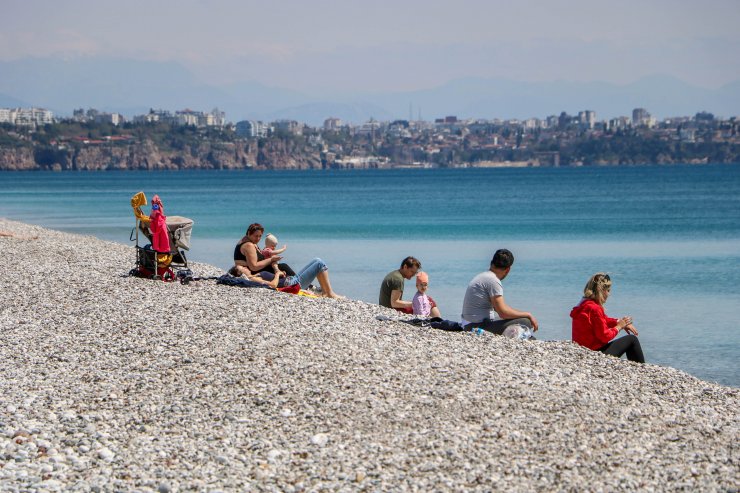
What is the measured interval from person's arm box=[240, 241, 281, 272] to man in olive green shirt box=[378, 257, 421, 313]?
81.9 inches

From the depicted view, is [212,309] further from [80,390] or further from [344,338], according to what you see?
[80,390]

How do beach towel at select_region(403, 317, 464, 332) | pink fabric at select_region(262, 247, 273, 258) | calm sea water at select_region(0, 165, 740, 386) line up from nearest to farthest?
1. beach towel at select_region(403, 317, 464, 332)
2. pink fabric at select_region(262, 247, 273, 258)
3. calm sea water at select_region(0, 165, 740, 386)

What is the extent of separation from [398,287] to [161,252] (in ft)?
12.0

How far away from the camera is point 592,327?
35.8ft

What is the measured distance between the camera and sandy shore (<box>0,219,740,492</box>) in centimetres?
677

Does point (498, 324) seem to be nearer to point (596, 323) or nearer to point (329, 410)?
point (596, 323)

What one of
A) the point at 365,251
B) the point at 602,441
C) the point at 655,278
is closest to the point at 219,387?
the point at 602,441

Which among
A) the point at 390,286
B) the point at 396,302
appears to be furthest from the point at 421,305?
the point at 390,286

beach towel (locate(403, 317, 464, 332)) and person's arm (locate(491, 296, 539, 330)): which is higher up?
person's arm (locate(491, 296, 539, 330))

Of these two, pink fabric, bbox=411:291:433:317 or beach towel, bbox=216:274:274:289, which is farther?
beach towel, bbox=216:274:274:289

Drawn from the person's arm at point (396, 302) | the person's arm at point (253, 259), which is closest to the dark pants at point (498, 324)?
the person's arm at point (396, 302)

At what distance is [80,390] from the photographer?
28.5 feet

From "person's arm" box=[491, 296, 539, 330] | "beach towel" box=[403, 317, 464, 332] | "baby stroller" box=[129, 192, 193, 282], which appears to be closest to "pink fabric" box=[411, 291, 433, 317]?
"beach towel" box=[403, 317, 464, 332]

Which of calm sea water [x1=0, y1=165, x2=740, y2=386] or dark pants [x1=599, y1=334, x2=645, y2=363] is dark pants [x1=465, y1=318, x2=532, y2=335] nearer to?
dark pants [x1=599, y1=334, x2=645, y2=363]
